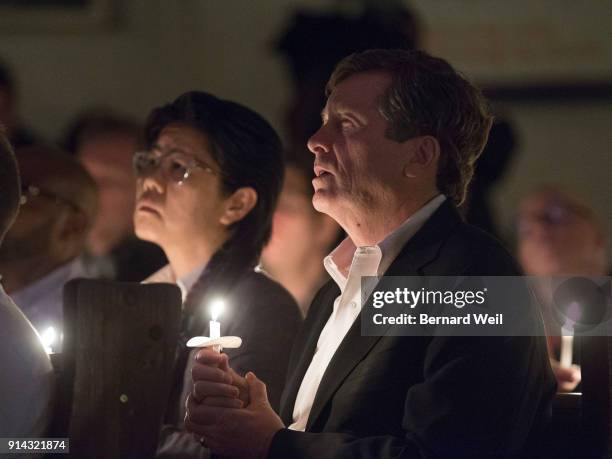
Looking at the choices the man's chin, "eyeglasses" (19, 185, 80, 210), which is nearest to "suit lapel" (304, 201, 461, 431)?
the man's chin

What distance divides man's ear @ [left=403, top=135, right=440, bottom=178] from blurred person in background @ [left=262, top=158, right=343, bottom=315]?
192cm

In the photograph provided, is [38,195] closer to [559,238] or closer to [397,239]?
[397,239]

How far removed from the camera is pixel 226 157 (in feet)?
11.4

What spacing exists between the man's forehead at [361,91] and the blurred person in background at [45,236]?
1218mm

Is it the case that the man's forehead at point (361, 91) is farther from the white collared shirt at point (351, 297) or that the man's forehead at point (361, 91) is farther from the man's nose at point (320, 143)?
the white collared shirt at point (351, 297)

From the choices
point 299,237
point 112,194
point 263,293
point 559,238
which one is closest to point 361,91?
point 263,293

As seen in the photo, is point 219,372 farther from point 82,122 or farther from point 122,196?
point 82,122

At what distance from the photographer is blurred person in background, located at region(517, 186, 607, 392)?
480 centimetres

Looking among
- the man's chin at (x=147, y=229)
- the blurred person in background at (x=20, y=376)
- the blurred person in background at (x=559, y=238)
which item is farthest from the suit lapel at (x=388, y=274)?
the blurred person in background at (x=559, y=238)

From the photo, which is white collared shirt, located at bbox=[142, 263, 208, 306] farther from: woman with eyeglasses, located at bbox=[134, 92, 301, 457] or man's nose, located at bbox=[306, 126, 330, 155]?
man's nose, located at bbox=[306, 126, 330, 155]

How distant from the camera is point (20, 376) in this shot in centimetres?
240

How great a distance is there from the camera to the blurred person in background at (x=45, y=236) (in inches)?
144

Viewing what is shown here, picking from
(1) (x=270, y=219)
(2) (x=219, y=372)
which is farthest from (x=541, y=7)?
(2) (x=219, y=372)

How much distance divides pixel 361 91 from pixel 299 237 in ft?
6.57
